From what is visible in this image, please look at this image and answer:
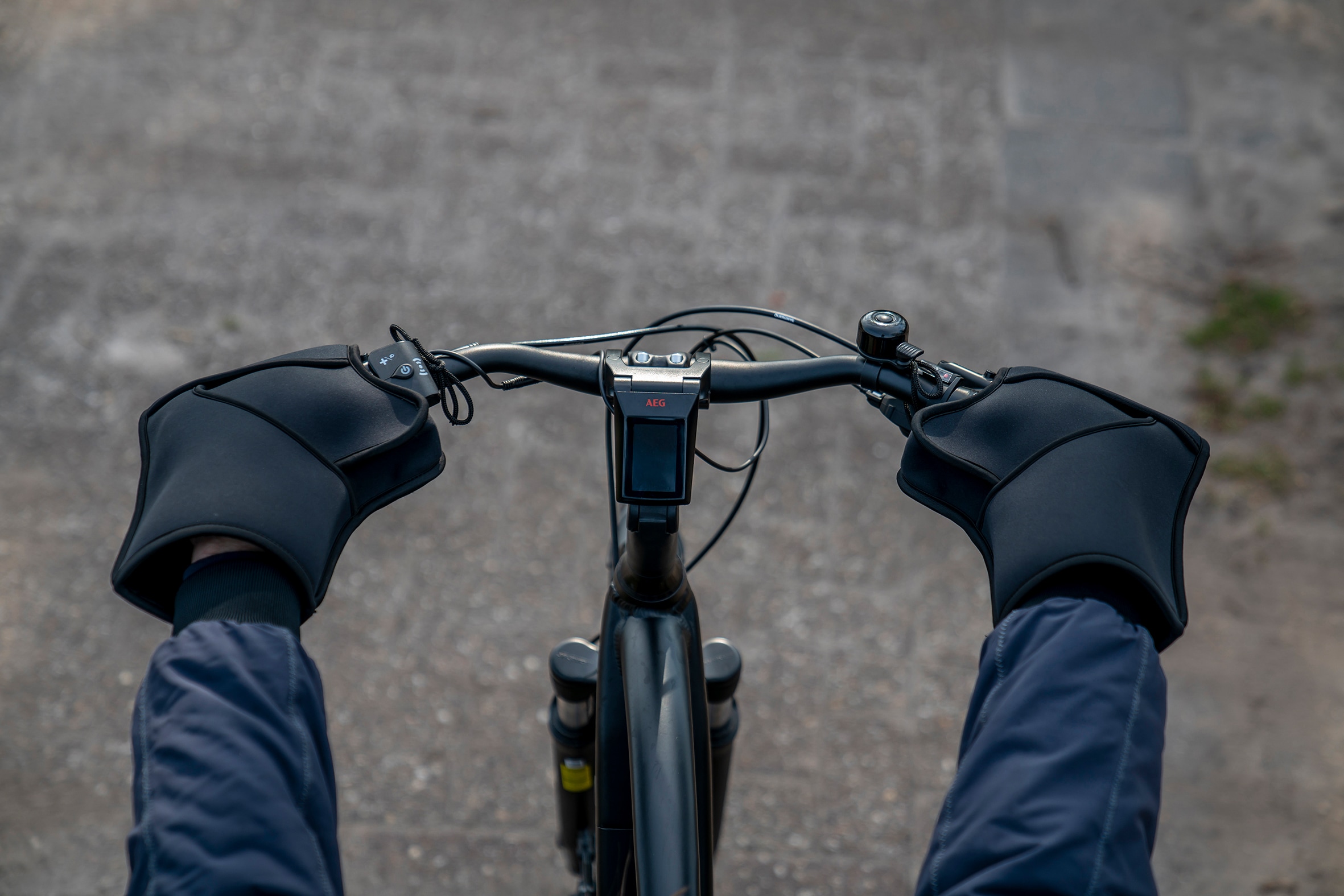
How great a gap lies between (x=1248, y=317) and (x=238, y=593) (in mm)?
3974

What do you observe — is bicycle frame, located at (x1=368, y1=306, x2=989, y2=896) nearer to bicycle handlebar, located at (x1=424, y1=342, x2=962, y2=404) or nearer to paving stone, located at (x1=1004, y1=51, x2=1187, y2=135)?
bicycle handlebar, located at (x1=424, y1=342, x2=962, y2=404)

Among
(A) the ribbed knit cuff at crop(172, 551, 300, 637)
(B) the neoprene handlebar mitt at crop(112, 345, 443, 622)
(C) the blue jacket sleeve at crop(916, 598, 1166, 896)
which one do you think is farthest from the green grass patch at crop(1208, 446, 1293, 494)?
(A) the ribbed knit cuff at crop(172, 551, 300, 637)

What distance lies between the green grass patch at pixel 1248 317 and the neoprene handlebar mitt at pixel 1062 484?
296cm

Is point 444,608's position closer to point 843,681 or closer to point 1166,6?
point 843,681

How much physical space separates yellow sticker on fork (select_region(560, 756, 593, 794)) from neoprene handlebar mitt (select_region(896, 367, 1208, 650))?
3.07 feet

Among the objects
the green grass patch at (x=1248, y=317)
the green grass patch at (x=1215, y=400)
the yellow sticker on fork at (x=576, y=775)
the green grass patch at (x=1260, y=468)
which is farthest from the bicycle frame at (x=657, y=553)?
the green grass patch at (x=1248, y=317)

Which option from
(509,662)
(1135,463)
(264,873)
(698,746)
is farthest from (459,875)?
(1135,463)

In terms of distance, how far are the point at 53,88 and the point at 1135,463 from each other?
5.01 m

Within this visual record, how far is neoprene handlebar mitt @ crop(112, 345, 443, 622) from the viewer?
1.20 metres

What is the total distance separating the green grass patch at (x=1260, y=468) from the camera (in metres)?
3.54

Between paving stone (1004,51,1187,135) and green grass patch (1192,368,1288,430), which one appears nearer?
green grass patch (1192,368,1288,430)

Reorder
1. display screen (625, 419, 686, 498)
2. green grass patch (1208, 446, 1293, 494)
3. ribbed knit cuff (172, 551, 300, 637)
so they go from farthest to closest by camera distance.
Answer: green grass patch (1208, 446, 1293, 494)
display screen (625, 419, 686, 498)
ribbed knit cuff (172, 551, 300, 637)

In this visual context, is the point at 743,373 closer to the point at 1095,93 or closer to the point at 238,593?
the point at 238,593

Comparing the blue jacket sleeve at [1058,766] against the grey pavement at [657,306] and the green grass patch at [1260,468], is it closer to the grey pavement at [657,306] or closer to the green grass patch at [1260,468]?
the grey pavement at [657,306]
